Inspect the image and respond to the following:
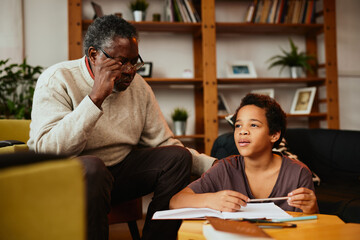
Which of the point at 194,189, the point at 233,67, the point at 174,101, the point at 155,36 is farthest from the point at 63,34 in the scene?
the point at 194,189

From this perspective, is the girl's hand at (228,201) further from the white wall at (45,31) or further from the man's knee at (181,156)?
the white wall at (45,31)

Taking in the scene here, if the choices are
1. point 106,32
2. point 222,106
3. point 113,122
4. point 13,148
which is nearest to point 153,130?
point 113,122

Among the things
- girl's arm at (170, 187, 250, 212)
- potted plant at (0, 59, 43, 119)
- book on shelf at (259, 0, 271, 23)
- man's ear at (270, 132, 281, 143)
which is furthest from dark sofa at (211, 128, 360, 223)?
potted plant at (0, 59, 43, 119)

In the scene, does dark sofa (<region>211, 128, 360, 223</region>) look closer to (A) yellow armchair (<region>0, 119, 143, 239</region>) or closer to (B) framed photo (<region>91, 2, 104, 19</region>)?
(A) yellow armchair (<region>0, 119, 143, 239</region>)

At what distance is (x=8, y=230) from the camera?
530mm

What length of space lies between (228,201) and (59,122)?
70 centimetres

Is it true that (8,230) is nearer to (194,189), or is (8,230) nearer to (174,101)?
(194,189)

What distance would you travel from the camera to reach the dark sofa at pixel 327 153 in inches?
89.2

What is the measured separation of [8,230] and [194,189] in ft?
3.10

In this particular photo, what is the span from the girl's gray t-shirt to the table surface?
1.06 ft

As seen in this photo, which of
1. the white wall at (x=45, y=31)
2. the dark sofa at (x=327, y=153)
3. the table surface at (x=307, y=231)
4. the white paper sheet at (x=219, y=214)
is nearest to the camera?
the table surface at (x=307, y=231)

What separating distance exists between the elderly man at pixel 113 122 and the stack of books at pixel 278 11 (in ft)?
7.11

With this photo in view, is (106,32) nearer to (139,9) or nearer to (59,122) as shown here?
(59,122)

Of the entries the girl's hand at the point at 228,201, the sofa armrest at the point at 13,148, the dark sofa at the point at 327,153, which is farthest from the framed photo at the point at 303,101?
the sofa armrest at the point at 13,148
